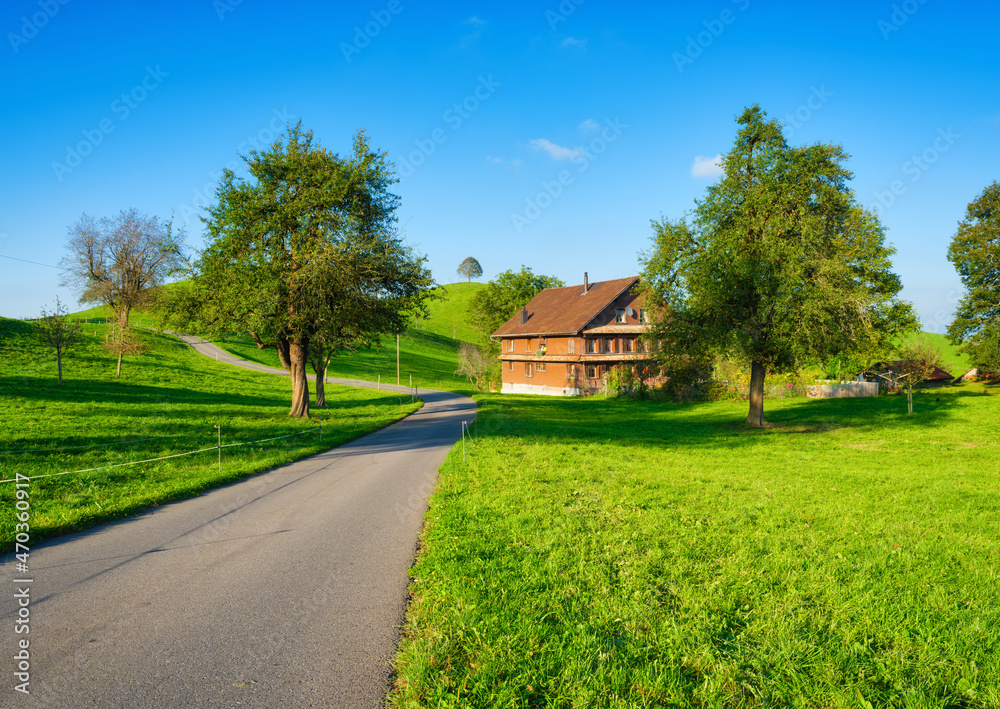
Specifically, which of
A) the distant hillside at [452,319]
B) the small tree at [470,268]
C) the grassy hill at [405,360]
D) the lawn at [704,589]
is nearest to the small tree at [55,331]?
the grassy hill at [405,360]

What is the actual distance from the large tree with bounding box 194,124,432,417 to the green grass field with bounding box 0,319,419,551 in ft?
15.9

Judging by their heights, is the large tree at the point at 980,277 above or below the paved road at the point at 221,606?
above

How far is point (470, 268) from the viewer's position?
18212cm

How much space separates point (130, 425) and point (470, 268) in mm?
166597

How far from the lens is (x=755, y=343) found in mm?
22359

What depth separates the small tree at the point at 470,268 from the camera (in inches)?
7170

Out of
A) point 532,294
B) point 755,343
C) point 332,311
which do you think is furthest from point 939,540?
point 532,294

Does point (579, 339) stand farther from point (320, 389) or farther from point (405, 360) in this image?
point (405, 360)

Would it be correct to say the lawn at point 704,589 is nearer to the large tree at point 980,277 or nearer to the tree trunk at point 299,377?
the tree trunk at point 299,377

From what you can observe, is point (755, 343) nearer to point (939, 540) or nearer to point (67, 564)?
point (939, 540)

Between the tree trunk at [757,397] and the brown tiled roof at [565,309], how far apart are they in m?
22.0

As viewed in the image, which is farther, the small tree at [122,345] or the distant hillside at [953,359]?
the distant hillside at [953,359]

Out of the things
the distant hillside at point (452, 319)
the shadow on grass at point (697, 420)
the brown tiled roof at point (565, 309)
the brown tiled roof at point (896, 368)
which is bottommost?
the shadow on grass at point (697, 420)

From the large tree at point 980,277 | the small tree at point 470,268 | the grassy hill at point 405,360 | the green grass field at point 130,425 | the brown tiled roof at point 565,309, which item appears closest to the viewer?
the green grass field at point 130,425
